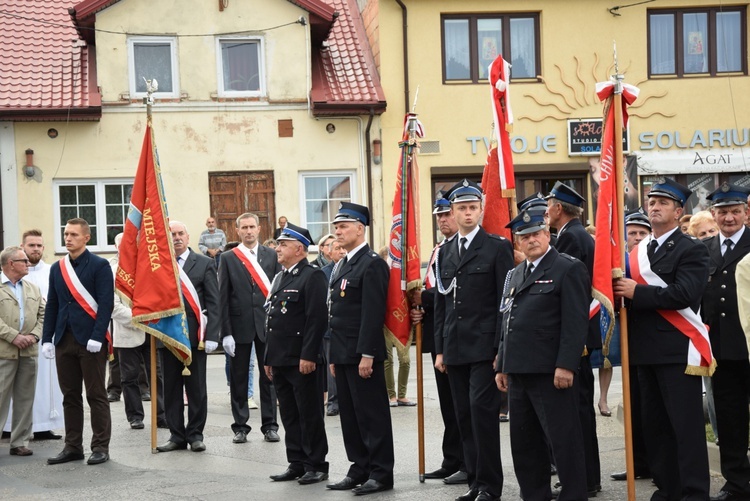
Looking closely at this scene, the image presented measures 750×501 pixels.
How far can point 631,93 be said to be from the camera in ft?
27.3

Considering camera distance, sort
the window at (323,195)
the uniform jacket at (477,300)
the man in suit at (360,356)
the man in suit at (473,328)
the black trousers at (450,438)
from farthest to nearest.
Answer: the window at (323,195)
the black trousers at (450,438)
the man in suit at (360,356)
the uniform jacket at (477,300)
the man in suit at (473,328)

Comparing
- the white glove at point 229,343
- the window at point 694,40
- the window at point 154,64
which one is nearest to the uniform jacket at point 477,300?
the white glove at point 229,343

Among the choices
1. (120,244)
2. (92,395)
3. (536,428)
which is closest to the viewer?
(536,428)

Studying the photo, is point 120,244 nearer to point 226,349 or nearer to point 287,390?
point 226,349

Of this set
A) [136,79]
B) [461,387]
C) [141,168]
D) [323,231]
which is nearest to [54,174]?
[136,79]

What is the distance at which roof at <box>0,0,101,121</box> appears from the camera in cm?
2292

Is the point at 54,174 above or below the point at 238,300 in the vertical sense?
above

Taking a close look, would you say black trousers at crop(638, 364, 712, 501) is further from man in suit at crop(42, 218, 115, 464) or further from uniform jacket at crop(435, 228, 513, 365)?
man in suit at crop(42, 218, 115, 464)

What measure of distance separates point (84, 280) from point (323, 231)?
45.5 ft

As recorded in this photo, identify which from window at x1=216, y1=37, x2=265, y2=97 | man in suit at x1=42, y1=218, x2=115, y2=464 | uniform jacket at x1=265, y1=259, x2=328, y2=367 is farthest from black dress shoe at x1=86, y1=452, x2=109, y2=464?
window at x1=216, y1=37, x2=265, y2=97

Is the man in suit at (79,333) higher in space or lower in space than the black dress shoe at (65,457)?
higher

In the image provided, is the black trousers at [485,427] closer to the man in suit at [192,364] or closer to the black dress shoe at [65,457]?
the man in suit at [192,364]

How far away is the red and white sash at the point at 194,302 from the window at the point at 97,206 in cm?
1233

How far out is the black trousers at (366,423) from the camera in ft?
29.4
